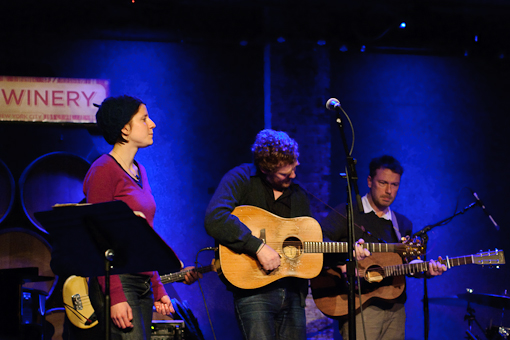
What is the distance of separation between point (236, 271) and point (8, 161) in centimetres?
323

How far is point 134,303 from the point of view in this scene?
8.05ft

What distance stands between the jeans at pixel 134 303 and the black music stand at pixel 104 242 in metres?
0.25

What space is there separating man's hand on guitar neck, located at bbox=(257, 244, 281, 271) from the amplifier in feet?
4.35

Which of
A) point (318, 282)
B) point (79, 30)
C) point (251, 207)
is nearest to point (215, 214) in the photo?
point (251, 207)

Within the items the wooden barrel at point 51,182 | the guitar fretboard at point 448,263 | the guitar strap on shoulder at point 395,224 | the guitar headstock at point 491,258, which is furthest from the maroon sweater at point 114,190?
the wooden barrel at point 51,182

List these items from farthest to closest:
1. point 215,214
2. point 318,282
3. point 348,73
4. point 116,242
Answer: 1. point 348,73
2. point 318,282
3. point 215,214
4. point 116,242

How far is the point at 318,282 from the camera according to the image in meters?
3.90

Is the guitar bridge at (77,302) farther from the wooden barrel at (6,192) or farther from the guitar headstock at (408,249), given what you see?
the guitar headstock at (408,249)

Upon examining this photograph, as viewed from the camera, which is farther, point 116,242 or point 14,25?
point 14,25

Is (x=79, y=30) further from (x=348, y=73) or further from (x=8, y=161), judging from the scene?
(x=348, y=73)

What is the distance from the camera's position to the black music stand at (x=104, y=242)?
2.00 metres

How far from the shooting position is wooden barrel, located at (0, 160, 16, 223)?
Answer: 5.09 meters

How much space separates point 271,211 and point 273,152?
450mm

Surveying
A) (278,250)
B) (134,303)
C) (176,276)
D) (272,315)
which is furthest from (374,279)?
(134,303)
